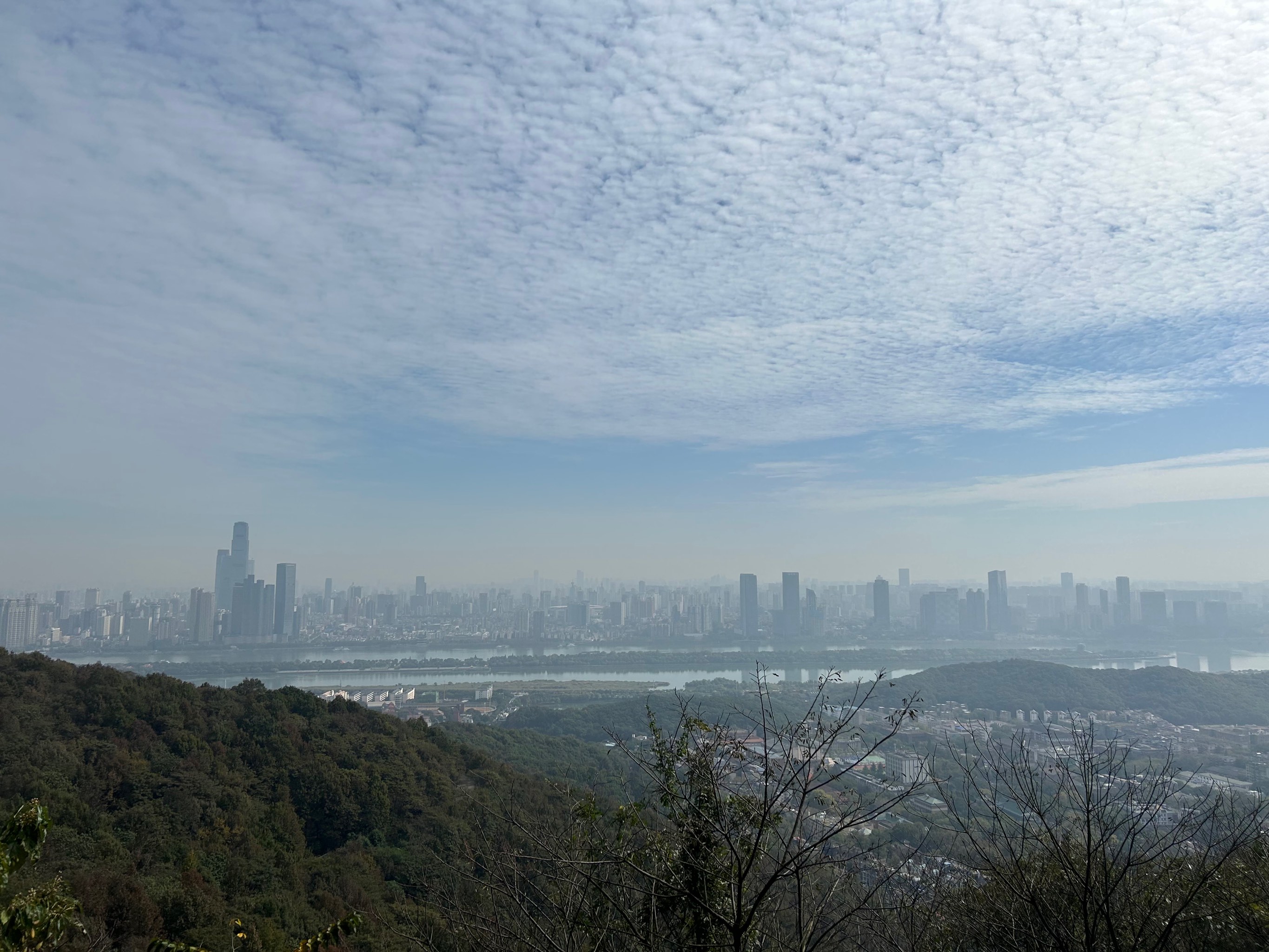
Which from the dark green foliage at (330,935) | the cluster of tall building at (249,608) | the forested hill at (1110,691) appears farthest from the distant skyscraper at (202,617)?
the dark green foliage at (330,935)

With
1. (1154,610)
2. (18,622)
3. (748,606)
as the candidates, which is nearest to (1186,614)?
(1154,610)

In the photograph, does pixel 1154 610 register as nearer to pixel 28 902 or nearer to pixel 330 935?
pixel 330 935

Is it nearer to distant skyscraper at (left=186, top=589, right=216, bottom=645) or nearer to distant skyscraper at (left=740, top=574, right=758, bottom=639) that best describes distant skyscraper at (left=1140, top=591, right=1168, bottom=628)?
distant skyscraper at (left=740, top=574, right=758, bottom=639)

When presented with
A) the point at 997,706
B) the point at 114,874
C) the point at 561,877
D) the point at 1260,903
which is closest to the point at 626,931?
the point at 561,877

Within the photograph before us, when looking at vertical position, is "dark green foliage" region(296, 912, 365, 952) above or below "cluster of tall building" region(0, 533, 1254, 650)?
above

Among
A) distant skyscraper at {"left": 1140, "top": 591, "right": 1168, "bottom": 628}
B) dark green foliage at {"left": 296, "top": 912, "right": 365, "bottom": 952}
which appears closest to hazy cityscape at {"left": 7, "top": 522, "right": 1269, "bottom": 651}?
distant skyscraper at {"left": 1140, "top": 591, "right": 1168, "bottom": 628}
